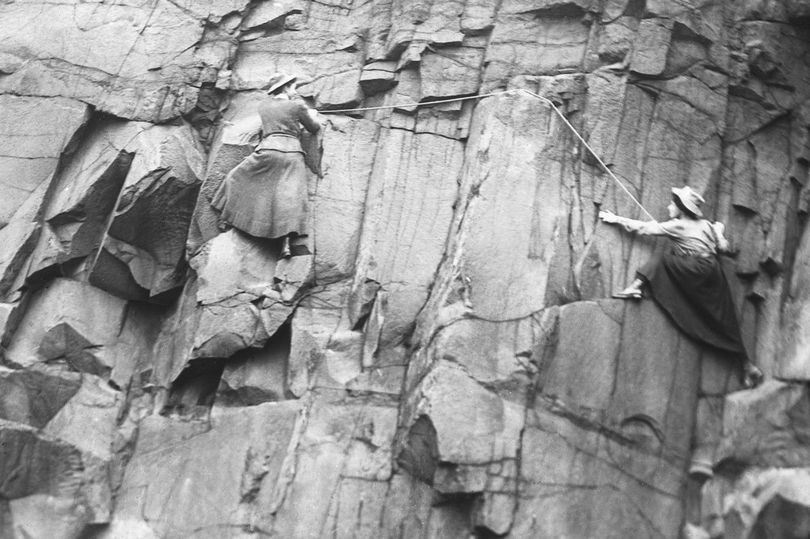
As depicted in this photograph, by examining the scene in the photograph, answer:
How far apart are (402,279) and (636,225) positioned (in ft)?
8.81

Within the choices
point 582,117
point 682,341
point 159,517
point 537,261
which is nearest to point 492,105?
point 582,117

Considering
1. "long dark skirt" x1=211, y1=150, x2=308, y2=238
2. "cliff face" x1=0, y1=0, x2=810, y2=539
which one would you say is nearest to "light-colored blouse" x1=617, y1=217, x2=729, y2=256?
"cliff face" x1=0, y1=0, x2=810, y2=539

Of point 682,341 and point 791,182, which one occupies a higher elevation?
point 791,182

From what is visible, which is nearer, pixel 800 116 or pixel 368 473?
pixel 368 473

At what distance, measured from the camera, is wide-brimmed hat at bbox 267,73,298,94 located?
662 inches

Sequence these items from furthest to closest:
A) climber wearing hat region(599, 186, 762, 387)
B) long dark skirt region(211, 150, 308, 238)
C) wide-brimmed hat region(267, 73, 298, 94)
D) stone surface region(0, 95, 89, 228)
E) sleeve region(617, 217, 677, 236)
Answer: stone surface region(0, 95, 89, 228) → wide-brimmed hat region(267, 73, 298, 94) → long dark skirt region(211, 150, 308, 238) → sleeve region(617, 217, 677, 236) → climber wearing hat region(599, 186, 762, 387)

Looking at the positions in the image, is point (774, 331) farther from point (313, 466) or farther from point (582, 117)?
point (313, 466)

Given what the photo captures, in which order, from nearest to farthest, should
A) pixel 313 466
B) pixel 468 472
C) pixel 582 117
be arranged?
pixel 468 472 → pixel 313 466 → pixel 582 117

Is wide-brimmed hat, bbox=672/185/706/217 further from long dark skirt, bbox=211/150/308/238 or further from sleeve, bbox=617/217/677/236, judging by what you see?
long dark skirt, bbox=211/150/308/238

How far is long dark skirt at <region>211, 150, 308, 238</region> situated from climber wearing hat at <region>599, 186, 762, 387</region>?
398 cm

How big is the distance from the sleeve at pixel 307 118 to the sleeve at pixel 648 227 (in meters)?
3.91

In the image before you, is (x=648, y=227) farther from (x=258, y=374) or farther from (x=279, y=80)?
(x=279, y=80)

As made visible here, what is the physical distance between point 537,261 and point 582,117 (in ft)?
7.01

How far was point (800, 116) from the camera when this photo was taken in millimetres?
16391
